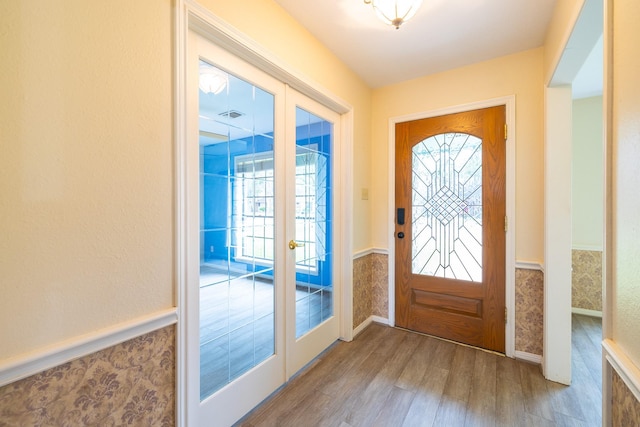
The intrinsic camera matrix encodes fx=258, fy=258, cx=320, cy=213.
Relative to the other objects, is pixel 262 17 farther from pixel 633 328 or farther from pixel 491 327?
pixel 491 327

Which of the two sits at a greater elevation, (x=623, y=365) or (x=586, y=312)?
(x=623, y=365)

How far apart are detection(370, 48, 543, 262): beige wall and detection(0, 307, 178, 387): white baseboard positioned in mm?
2530

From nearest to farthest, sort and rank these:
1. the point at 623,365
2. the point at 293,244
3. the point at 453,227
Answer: the point at 623,365 < the point at 293,244 < the point at 453,227

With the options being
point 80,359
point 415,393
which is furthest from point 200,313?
point 415,393

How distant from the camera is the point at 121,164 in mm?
982

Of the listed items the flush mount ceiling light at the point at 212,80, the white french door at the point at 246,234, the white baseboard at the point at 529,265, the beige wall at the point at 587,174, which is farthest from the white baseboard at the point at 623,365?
the beige wall at the point at 587,174

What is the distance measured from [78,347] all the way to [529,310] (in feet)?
9.15

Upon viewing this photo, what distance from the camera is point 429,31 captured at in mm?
1896

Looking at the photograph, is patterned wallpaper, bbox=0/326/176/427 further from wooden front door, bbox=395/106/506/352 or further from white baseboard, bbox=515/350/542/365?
white baseboard, bbox=515/350/542/365

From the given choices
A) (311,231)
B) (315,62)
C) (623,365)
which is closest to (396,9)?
(315,62)

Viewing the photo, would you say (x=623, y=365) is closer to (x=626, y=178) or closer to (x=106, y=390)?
(x=626, y=178)

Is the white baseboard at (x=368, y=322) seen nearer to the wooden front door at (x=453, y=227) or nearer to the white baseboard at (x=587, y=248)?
the wooden front door at (x=453, y=227)

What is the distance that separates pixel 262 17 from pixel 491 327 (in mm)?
2910

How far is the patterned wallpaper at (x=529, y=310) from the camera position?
2.03 meters
